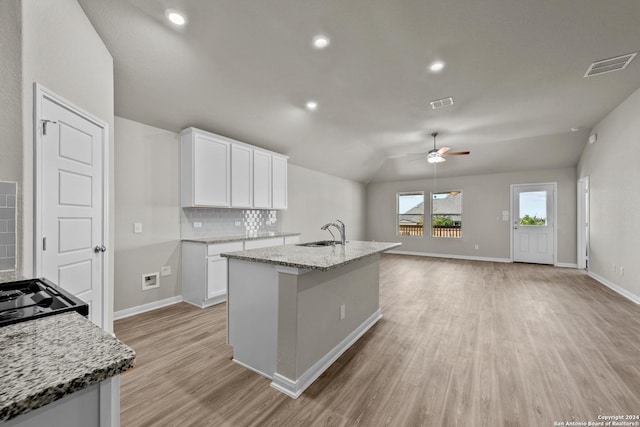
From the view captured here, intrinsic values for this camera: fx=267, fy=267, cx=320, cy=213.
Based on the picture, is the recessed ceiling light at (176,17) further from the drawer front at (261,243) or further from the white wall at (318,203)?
the white wall at (318,203)

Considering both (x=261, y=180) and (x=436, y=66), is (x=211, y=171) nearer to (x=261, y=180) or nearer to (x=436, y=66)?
(x=261, y=180)

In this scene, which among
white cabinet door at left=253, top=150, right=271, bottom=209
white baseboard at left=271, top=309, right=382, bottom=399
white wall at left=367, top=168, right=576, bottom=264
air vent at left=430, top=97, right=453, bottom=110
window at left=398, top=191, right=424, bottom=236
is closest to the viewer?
white baseboard at left=271, top=309, right=382, bottom=399

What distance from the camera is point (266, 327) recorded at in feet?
Answer: 6.86

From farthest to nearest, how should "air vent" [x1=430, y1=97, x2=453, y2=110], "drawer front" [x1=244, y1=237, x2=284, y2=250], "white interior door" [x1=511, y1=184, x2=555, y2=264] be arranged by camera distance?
"white interior door" [x1=511, y1=184, x2=555, y2=264] → "drawer front" [x1=244, y1=237, x2=284, y2=250] → "air vent" [x1=430, y1=97, x2=453, y2=110]

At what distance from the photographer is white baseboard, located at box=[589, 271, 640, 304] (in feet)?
12.3

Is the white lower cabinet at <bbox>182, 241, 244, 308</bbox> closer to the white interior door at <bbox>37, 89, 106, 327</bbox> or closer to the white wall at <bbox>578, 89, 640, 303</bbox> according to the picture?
the white interior door at <bbox>37, 89, 106, 327</bbox>

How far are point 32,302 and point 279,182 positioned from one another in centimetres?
418

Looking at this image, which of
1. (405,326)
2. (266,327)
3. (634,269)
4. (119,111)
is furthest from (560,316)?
(119,111)

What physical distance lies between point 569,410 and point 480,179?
6.79 meters

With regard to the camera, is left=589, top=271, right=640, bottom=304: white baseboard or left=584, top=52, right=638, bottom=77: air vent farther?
left=589, top=271, right=640, bottom=304: white baseboard

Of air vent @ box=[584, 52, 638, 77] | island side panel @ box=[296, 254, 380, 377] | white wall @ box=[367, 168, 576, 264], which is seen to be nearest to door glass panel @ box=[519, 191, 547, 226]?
white wall @ box=[367, 168, 576, 264]

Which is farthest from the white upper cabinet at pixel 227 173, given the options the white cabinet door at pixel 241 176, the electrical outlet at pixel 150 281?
the electrical outlet at pixel 150 281

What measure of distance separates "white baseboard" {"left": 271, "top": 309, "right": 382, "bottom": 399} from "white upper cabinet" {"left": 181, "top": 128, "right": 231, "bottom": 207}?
2613mm

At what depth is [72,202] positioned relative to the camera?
6.66 feet
